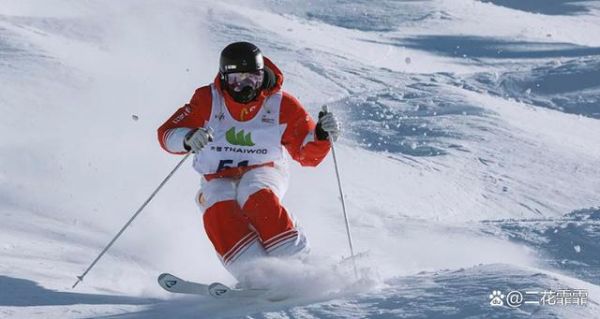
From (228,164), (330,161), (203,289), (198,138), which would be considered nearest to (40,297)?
(203,289)

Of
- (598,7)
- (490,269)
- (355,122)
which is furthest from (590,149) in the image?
(598,7)

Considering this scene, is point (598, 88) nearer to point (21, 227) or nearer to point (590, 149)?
point (590, 149)

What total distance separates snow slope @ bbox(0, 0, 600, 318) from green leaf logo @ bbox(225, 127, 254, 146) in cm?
86

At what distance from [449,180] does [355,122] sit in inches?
80.4

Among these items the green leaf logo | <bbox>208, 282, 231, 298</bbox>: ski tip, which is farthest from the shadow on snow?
the green leaf logo

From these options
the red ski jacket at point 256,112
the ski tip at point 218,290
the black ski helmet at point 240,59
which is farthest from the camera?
the red ski jacket at point 256,112

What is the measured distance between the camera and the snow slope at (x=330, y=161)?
18.9 feet

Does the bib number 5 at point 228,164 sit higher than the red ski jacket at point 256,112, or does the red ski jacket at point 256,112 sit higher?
the red ski jacket at point 256,112

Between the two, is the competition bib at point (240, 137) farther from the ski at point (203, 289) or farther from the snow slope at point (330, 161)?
the ski at point (203, 289)

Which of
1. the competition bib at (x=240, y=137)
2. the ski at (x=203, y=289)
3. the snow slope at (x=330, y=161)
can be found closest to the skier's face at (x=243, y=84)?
the competition bib at (x=240, y=137)

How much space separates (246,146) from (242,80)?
42 centimetres

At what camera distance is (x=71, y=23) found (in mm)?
15781

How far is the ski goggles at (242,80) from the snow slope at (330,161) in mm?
1123

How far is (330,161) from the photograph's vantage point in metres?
11.3
